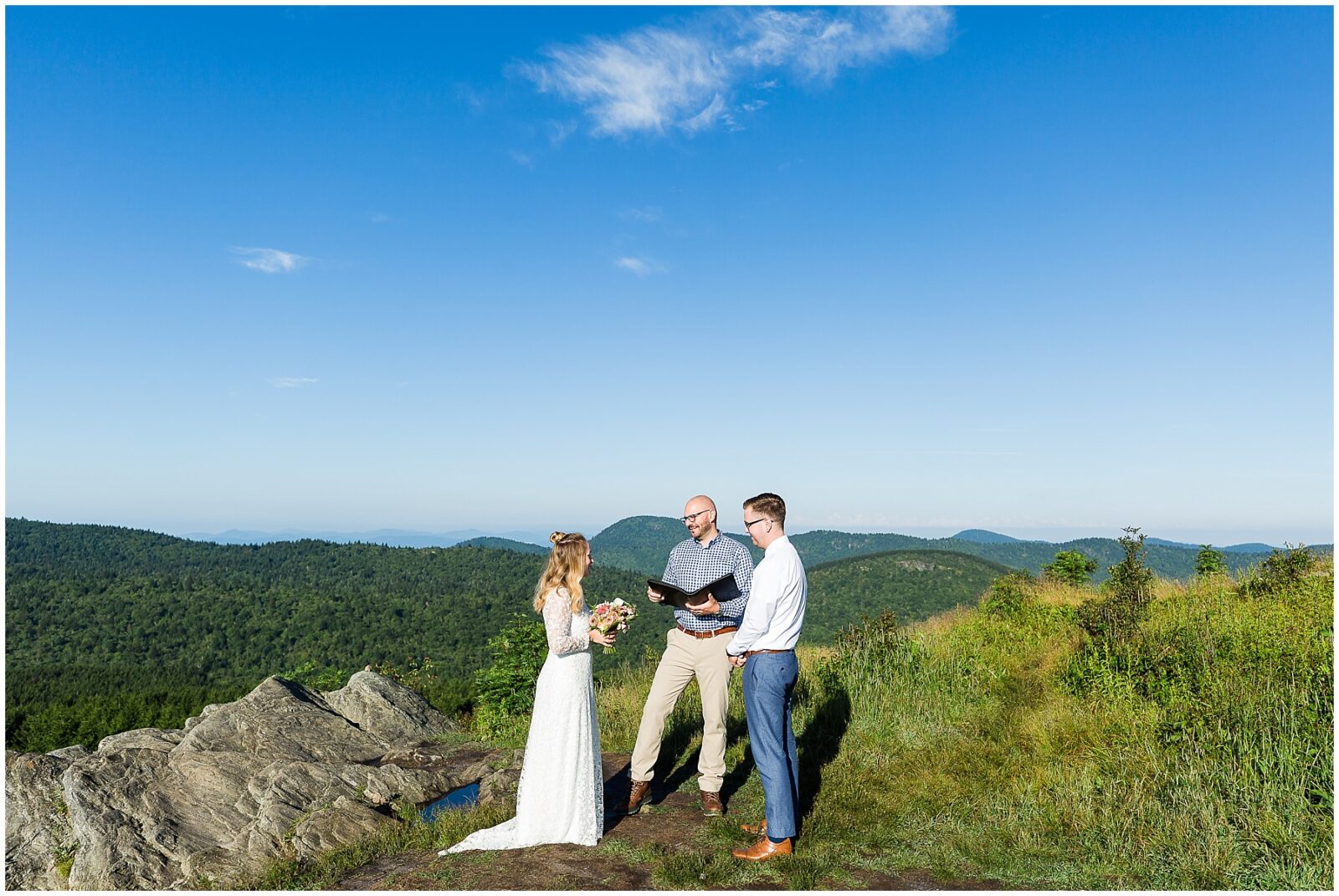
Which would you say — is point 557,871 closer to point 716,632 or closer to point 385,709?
point 716,632

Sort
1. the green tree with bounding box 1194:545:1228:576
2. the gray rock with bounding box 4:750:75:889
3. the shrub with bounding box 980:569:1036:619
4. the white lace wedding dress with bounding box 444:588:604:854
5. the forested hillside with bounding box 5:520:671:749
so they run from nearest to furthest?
the white lace wedding dress with bounding box 444:588:604:854 < the gray rock with bounding box 4:750:75:889 < the shrub with bounding box 980:569:1036:619 < the green tree with bounding box 1194:545:1228:576 < the forested hillside with bounding box 5:520:671:749

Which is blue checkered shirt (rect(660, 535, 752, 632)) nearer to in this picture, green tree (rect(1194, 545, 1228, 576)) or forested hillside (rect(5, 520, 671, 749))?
green tree (rect(1194, 545, 1228, 576))

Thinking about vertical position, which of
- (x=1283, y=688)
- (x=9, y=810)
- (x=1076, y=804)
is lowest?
(x=9, y=810)

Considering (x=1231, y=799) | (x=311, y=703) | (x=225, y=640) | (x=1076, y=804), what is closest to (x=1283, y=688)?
(x=1231, y=799)

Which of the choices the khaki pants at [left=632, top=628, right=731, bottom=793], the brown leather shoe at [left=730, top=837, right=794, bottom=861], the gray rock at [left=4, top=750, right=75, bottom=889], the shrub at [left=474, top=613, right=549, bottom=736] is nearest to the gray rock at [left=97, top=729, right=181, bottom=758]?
the gray rock at [left=4, top=750, right=75, bottom=889]

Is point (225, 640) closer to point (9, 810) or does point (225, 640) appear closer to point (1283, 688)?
point (9, 810)

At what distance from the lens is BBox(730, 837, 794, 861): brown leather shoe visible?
534 cm

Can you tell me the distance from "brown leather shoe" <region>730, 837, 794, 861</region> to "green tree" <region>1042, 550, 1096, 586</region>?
18766 mm

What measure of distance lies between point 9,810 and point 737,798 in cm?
1004

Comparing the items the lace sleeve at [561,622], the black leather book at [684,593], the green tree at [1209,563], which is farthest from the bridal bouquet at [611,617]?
the green tree at [1209,563]

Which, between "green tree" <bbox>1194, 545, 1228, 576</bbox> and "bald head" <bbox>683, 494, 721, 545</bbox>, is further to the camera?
"green tree" <bbox>1194, 545, 1228, 576</bbox>

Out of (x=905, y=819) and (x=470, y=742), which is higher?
(x=905, y=819)

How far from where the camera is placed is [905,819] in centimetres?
627

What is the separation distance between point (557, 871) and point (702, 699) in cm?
175
